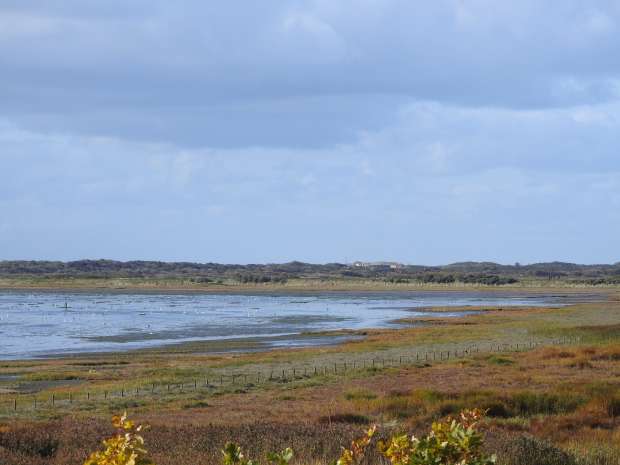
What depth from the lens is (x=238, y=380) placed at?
33.6m

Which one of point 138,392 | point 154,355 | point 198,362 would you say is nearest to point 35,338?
point 154,355

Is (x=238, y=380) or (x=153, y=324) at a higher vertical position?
(x=238, y=380)

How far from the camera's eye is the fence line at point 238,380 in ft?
92.7

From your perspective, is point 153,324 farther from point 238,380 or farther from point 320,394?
point 320,394

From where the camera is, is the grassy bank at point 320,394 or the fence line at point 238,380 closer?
the grassy bank at point 320,394

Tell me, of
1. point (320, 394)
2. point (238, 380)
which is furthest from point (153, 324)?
Answer: point (320, 394)

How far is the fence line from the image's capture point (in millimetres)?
28250

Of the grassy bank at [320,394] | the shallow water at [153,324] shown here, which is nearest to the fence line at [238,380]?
the grassy bank at [320,394]

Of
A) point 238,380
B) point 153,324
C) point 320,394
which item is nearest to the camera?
point 320,394

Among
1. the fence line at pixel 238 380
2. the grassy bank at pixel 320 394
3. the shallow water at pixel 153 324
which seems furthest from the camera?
the shallow water at pixel 153 324

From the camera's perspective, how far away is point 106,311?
9500cm

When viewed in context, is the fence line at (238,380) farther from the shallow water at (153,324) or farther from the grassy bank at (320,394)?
the shallow water at (153,324)

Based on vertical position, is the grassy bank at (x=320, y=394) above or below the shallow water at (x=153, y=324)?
above

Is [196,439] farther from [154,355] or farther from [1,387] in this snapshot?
[154,355]
